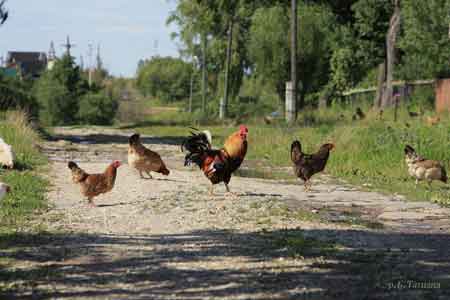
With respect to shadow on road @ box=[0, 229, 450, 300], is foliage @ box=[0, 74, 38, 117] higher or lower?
higher

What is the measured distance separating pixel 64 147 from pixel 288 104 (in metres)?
10.9

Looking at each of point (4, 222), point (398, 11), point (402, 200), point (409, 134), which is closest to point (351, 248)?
point (4, 222)

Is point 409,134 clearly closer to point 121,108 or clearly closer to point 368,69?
point 368,69

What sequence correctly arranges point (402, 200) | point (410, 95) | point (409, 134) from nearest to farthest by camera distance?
point (402, 200) < point (409, 134) < point (410, 95)

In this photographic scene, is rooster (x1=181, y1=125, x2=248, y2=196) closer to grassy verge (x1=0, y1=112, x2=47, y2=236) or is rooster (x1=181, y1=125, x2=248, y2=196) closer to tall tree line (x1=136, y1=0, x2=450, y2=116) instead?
grassy verge (x1=0, y1=112, x2=47, y2=236)

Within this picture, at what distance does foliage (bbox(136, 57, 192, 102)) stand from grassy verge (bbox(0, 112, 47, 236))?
70936 mm

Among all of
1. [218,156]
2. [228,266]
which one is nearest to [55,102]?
[218,156]

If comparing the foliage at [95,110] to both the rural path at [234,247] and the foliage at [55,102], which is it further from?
the rural path at [234,247]

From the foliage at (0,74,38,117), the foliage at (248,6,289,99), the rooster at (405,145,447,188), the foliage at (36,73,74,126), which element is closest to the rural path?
the rooster at (405,145,447,188)

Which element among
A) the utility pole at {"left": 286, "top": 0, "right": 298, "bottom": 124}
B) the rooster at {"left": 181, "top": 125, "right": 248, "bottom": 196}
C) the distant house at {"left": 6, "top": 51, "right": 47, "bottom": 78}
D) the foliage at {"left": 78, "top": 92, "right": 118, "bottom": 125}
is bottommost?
the foliage at {"left": 78, "top": 92, "right": 118, "bottom": 125}

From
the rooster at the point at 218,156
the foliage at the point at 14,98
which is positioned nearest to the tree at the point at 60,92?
the foliage at the point at 14,98

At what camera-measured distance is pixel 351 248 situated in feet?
27.1

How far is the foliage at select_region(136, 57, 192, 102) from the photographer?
96863mm

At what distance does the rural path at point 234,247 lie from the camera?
6504 millimetres
